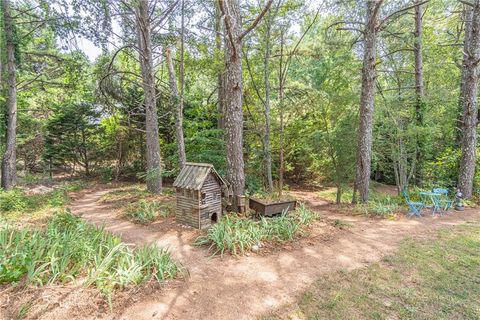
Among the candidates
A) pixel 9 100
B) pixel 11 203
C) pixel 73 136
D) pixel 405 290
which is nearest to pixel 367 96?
pixel 405 290

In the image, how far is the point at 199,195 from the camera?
180 inches

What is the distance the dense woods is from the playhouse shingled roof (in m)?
0.66

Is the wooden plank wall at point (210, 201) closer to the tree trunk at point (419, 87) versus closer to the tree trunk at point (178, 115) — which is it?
the tree trunk at point (178, 115)

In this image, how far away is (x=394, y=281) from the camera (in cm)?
307

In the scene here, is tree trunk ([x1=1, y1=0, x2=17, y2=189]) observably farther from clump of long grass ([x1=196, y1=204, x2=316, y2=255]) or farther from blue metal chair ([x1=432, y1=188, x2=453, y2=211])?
blue metal chair ([x1=432, y1=188, x2=453, y2=211])

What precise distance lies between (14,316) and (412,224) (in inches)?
261

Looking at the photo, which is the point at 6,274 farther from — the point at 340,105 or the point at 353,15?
the point at 353,15

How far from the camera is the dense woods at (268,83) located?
6.95 m

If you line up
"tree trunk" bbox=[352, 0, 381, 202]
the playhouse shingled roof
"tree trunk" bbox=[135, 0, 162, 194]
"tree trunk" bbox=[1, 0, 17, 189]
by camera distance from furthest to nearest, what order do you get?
"tree trunk" bbox=[1, 0, 17, 189]
"tree trunk" bbox=[135, 0, 162, 194]
"tree trunk" bbox=[352, 0, 381, 202]
the playhouse shingled roof

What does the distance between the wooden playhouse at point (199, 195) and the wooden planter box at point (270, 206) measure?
672mm

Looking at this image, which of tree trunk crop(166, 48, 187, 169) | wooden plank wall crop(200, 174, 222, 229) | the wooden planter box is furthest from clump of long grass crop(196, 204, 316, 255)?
tree trunk crop(166, 48, 187, 169)

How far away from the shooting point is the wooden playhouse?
15.2ft

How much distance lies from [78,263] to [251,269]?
2.09 meters

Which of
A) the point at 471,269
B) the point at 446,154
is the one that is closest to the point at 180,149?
the point at 471,269
